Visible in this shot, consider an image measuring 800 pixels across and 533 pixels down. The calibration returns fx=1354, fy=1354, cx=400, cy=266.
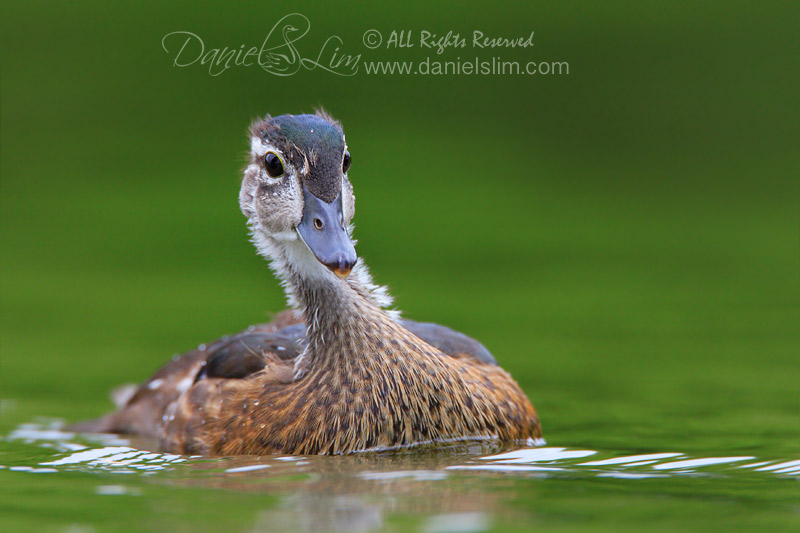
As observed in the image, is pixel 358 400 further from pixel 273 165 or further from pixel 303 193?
pixel 273 165

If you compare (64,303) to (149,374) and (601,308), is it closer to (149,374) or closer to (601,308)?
(149,374)

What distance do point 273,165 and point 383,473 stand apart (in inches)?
92.5

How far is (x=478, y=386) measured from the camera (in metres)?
8.63

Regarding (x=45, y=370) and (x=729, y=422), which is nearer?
(x=729, y=422)

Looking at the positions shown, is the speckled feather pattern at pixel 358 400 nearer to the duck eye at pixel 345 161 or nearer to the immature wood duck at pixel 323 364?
the immature wood duck at pixel 323 364

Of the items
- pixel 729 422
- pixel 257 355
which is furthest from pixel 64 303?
pixel 729 422

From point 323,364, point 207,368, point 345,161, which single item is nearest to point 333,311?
point 323,364

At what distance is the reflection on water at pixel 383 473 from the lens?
6.38 metres

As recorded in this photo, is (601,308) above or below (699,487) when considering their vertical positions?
above

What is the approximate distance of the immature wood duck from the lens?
8.30 m

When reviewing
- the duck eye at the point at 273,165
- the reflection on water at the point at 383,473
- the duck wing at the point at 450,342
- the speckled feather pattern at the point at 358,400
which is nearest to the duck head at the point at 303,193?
the duck eye at the point at 273,165

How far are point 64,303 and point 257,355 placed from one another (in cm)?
495

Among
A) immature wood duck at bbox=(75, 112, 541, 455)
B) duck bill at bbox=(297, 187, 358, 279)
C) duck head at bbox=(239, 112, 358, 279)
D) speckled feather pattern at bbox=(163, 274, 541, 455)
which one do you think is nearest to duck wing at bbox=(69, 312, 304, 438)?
immature wood duck at bbox=(75, 112, 541, 455)

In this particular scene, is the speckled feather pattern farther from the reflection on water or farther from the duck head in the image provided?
the duck head
